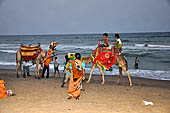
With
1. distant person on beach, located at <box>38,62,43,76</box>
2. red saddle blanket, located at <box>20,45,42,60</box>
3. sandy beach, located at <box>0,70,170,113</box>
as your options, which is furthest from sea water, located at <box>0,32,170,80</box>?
sandy beach, located at <box>0,70,170,113</box>

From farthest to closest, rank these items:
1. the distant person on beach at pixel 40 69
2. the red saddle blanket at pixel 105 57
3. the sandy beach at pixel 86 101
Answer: the distant person on beach at pixel 40 69, the red saddle blanket at pixel 105 57, the sandy beach at pixel 86 101

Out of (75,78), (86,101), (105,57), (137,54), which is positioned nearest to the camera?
(86,101)

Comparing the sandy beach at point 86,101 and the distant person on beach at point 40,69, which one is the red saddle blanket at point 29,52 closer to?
the distant person on beach at point 40,69

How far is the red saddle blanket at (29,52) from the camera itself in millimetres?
11648

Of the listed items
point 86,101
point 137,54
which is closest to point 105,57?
point 86,101

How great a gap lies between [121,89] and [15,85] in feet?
14.3

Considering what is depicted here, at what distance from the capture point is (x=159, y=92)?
890cm

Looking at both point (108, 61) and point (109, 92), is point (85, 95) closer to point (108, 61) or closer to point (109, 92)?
point (109, 92)

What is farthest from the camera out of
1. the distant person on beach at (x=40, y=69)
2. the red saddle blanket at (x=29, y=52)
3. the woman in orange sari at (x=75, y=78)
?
the distant person on beach at (x=40, y=69)

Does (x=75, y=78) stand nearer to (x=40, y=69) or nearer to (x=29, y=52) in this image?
(x=29, y=52)

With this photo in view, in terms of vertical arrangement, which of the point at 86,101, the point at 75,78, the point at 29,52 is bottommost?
the point at 86,101

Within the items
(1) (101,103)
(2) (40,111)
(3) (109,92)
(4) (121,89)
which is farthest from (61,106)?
(4) (121,89)

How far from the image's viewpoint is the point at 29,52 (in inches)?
459

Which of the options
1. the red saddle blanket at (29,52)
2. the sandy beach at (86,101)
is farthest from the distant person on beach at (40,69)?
the sandy beach at (86,101)
